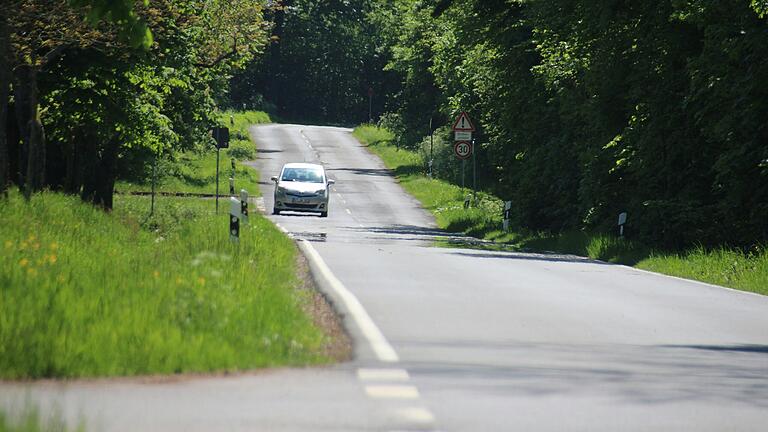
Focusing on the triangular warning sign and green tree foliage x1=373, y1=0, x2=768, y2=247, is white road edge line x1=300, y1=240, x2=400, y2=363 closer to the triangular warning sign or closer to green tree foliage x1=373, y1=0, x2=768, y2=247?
green tree foliage x1=373, y1=0, x2=768, y2=247

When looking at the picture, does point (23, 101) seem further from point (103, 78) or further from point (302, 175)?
point (302, 175)

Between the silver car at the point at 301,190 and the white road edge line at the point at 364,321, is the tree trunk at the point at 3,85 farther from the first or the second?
the silver car at the point at 301,190

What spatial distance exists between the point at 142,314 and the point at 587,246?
70.6 feet

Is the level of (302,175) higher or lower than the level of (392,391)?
lower

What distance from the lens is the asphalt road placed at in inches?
299

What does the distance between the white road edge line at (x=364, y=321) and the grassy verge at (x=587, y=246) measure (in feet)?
21.9

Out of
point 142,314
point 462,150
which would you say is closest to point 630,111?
point 462,150

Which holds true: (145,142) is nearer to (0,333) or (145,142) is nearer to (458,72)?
(458,72)

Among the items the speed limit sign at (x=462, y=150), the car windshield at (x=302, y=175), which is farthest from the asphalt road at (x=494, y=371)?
the car windshield at (x=302, y=175)

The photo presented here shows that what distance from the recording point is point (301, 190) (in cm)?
4616

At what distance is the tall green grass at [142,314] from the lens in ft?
29.6

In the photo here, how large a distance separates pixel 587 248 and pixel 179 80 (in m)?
11.9

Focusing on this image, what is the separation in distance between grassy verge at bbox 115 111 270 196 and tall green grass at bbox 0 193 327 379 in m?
35.0

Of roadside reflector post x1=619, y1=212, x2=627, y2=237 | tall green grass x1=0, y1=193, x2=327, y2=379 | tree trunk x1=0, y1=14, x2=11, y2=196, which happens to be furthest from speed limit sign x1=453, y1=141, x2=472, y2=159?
tall green grass x1=0, y1=193, x2=327, y2=379
